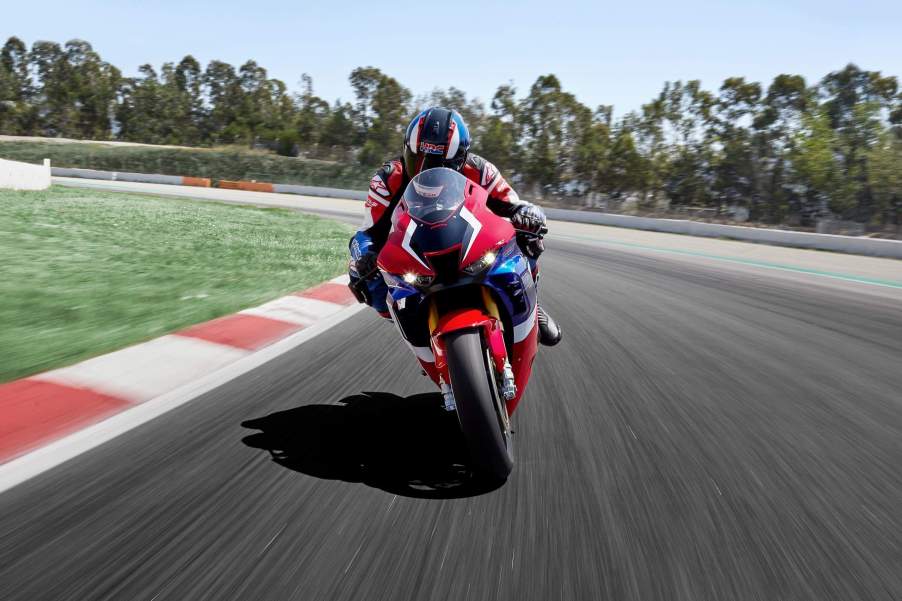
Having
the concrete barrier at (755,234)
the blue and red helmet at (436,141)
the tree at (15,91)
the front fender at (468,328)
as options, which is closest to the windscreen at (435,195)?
the front fender at (468,328)

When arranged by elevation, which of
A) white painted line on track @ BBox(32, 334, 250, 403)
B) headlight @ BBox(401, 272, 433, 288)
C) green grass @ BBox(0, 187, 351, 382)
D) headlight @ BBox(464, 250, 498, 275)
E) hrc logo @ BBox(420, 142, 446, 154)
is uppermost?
hrc logo @ BBox(420, 142, 446, 154)

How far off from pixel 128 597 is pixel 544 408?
2932 mm

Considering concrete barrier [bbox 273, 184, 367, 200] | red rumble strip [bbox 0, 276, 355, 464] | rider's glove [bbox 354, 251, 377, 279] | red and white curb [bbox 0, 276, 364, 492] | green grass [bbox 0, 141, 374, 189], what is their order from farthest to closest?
green grass [bbox 0, 141, 374, 189]
concrete barrier [bbox 273, 184, 367, 200]
rider's glove [bbox 354, 251, 377, 279]
red rumble strip [bbox 0, 276, 355, 464]
red and white curb [bbox 0, 276, 364, 492]

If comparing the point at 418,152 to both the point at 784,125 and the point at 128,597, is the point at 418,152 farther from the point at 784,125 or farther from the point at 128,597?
the point at 784,125

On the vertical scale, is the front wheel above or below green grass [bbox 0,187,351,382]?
above

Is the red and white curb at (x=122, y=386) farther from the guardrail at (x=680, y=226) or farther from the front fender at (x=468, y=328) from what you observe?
the guardrail at (x=680, y=226)

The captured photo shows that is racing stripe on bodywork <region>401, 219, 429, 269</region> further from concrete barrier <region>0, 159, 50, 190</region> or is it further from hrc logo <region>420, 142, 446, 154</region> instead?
concrete barrier <region>0, 159, 50, 190</region>

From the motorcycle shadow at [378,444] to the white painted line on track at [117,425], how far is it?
2.05 ft

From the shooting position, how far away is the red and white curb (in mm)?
3594

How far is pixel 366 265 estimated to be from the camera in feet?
14.0

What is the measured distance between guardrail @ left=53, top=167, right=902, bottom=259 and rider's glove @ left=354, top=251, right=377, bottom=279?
2268 cm

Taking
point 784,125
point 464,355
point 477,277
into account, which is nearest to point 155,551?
point 464,355

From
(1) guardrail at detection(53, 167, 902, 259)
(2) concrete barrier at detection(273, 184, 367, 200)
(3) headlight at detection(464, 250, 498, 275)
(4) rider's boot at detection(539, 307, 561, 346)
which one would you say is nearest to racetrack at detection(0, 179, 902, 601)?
(4) rider's boot at detection(539, 307, 561, 346)

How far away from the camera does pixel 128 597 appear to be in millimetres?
2266
